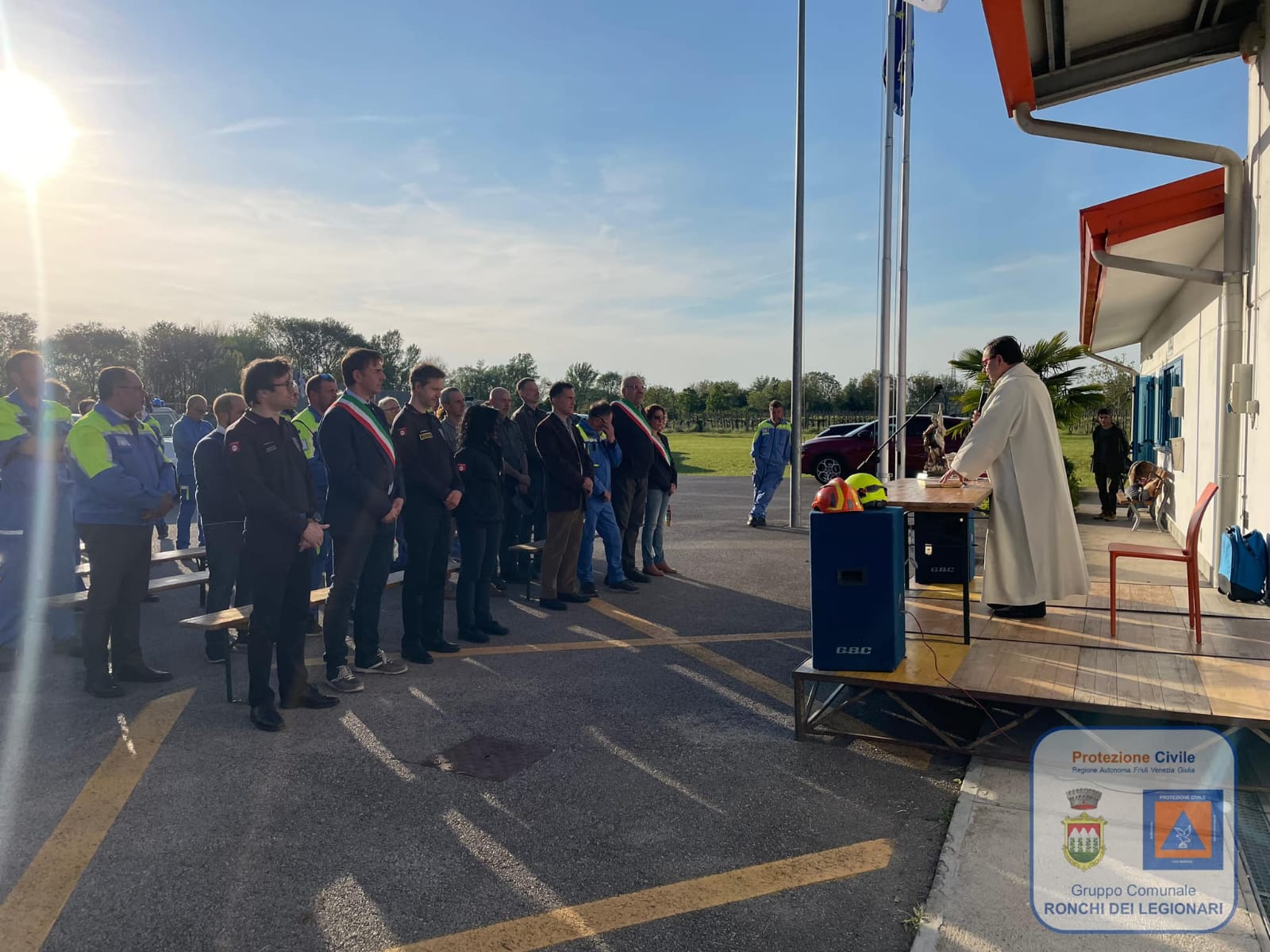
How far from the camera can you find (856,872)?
3.26 meters

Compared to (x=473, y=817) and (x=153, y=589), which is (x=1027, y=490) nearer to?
(x=473, y=817)

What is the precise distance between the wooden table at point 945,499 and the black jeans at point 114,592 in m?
4.85

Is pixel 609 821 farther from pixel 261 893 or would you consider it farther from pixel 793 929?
pixel 261 893

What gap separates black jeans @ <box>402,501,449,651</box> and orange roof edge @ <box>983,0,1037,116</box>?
484 cm

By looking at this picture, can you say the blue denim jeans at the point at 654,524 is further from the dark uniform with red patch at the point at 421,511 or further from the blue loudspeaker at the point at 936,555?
the dark uniform with red patch at the point at 421,511

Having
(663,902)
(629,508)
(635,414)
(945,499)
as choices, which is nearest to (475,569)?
(629,508)

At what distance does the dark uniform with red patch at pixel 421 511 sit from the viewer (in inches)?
233

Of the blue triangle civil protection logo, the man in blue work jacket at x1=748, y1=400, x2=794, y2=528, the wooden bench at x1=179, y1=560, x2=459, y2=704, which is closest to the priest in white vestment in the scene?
the blue triangle civil protection logo

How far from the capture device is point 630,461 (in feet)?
30.0

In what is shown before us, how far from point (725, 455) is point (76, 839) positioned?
34.1 meters

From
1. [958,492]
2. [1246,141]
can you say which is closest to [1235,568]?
[958,492]

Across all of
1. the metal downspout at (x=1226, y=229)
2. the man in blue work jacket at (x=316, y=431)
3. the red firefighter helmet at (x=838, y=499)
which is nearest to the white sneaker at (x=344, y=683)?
the man in blue work jacket at (x=316, y=431)

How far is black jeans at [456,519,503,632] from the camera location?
6613 millimetres

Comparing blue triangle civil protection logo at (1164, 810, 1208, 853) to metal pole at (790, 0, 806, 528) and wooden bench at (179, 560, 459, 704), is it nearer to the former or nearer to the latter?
wooden bench at (179, 560, 459, 704)
